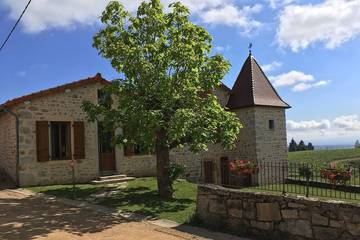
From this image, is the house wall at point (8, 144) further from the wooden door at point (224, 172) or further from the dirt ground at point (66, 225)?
the wooden door at point (224, 172)

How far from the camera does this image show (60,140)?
17797mm

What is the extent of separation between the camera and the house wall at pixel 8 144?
667 inches

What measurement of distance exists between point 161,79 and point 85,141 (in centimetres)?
688

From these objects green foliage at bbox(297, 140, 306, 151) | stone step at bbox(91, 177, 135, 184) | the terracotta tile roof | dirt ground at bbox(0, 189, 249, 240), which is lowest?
dirt ground at bbox(0, 189, 249, 240)

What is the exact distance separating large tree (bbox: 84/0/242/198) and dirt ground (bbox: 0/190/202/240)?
2958 millimetres

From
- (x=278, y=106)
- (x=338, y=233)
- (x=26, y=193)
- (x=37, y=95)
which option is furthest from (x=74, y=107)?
(x=338, y=233)

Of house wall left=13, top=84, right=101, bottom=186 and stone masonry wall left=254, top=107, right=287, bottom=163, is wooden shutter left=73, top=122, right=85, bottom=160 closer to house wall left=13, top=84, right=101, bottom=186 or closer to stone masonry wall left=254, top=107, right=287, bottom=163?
house wall left=13, top=84, right=101, bottom=186

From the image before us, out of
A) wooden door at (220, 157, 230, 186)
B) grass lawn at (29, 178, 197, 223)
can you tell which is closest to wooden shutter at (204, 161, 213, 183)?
wooden door at (220, 157, 230, 186)

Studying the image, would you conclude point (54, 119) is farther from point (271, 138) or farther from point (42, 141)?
point (271, 138)

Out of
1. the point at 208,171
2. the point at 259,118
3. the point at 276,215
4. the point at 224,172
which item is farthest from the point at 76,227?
the point at 259,118

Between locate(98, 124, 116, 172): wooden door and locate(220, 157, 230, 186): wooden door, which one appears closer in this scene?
locate(98, 124, 116, 172): wooden door

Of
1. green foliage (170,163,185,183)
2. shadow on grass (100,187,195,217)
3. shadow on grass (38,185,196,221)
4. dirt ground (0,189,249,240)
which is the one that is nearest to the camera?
dirt ground (0,189,249,240)

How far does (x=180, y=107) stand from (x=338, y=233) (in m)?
7.01

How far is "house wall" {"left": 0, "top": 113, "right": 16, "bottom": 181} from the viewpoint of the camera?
16938 millimetres
